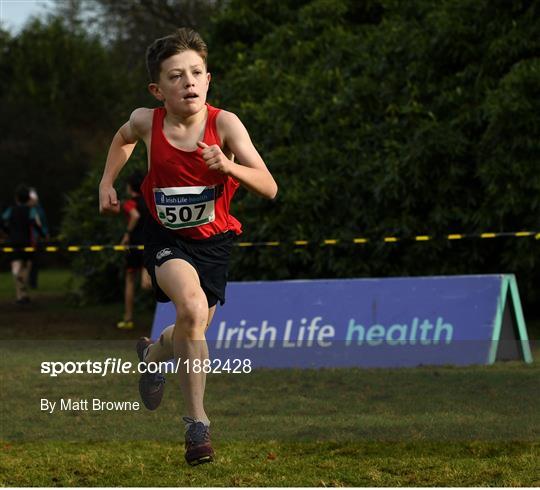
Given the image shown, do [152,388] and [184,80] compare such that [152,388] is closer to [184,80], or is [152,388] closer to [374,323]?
[184,80]

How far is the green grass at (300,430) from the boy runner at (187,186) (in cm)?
148

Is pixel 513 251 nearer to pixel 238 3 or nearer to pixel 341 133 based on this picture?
pixel 341 133

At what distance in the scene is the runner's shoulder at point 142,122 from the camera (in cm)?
522

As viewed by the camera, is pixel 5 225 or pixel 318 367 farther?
pixel 5 225

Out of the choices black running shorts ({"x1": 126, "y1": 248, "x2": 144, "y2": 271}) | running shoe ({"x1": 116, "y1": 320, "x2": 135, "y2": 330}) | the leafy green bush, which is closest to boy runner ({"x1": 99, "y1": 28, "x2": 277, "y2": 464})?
black running shorts ({"x1": 126, "y1": 248, "x2": 144, "y2": 271})

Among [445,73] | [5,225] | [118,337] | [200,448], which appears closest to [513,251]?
[445,73]

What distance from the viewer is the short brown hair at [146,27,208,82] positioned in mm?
4949

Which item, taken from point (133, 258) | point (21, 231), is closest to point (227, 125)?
point (133, 258)

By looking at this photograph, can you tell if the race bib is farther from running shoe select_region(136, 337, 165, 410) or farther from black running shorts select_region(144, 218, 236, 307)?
running shoe select_region(136, 337, 165, 410)

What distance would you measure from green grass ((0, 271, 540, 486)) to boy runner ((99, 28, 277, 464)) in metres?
1.48

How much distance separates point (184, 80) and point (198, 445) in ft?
5.20

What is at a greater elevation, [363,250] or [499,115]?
[499,115]

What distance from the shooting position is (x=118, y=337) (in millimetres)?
13578

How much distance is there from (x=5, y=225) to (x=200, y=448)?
1429cm
